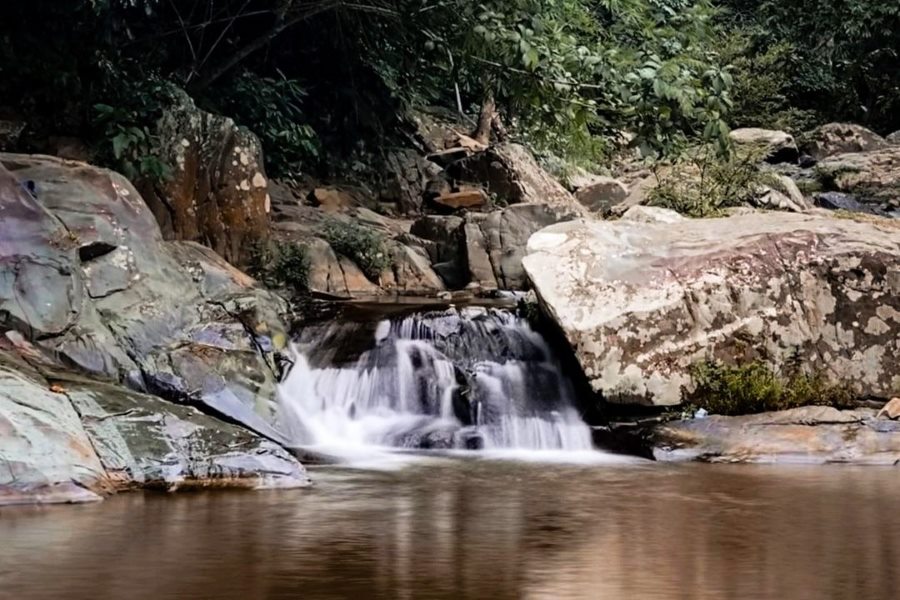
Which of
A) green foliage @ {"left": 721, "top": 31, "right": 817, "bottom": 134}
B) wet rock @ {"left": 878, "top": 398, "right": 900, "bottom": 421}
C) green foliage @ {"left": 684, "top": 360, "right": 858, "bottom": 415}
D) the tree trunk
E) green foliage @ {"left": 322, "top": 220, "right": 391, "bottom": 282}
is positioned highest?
green foliage @ {"left": 721, "top": 31, "right": 817, "bottom": 134}

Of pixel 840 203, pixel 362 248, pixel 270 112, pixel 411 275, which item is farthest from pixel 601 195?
pixel 270 112

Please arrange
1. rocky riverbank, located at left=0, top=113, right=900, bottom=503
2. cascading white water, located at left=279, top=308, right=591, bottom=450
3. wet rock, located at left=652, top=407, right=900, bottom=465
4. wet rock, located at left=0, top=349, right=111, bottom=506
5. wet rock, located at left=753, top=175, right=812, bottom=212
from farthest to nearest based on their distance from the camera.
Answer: wet rock, located at left=753, top=175, right=812, bottom=212 < cascading white water, located at left=279, top=308, right=591, bottom=450 < wet rock, located at left=652, top=407, right=900, bottom=465 < rocky riverbank, located at left=0, top=113, right=900, bottom=503 < wet rock, located at left=0, top=349, right=111, bottom=506

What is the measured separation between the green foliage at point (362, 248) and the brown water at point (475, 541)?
5622 millimetres

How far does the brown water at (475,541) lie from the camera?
11.5 ft

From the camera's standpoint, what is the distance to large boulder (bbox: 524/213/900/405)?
24.3ft

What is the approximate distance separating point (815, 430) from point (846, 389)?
746 millimetres

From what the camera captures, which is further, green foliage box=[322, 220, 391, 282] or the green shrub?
green foliage box=[322, 220, 391, 282]

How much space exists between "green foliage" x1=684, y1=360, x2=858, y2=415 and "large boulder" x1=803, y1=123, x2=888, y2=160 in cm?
1356

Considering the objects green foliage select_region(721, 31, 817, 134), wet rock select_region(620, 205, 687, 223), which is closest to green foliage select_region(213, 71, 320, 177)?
wet rock select_region(620, 205, 687, 223)

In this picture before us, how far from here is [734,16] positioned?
25.4 metres

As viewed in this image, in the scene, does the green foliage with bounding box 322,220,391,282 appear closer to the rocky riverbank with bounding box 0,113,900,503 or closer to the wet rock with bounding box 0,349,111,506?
the rocky riverbank with bounding box 0,113,900,503

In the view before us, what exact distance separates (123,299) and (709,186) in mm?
8418

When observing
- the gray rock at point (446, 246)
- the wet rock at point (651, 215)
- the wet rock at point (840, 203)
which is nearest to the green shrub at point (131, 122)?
the gray rock at point (446, 246)

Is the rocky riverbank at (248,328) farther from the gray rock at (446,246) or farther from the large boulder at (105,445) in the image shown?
the gray rock at (446,246)
